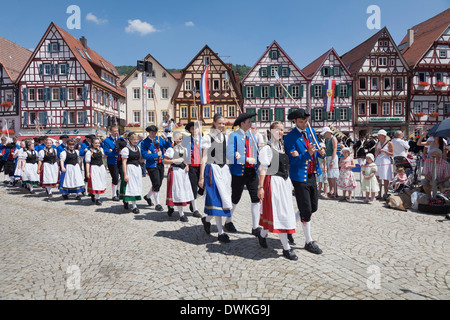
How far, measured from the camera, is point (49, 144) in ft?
36.9

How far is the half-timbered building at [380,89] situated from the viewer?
37406 mm

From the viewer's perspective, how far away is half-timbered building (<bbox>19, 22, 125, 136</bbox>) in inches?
1416

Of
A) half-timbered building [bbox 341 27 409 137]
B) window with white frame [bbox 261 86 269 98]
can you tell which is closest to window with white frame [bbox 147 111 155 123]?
window with white frame [bbox 261 86 269 98]

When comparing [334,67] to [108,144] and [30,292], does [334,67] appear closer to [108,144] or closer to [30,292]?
[108,144]

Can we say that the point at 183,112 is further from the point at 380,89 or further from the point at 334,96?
the point at 380,89

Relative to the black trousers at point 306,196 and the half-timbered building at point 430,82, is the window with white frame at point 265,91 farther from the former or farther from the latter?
the black trousers at point 306,196

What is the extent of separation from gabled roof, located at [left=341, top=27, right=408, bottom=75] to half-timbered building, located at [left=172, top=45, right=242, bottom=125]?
13.9 meters

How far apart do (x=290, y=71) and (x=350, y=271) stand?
35.5m

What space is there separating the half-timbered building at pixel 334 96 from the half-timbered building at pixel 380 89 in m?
0.80

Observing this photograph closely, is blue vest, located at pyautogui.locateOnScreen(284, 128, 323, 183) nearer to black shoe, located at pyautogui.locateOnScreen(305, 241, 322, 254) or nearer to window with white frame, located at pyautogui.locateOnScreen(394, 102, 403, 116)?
black shoe, located at pyautogui.locateOnScreen(305, 241, 322, 254)

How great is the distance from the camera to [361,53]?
39406 mm

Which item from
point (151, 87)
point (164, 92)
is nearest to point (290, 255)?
point (164, 92)
